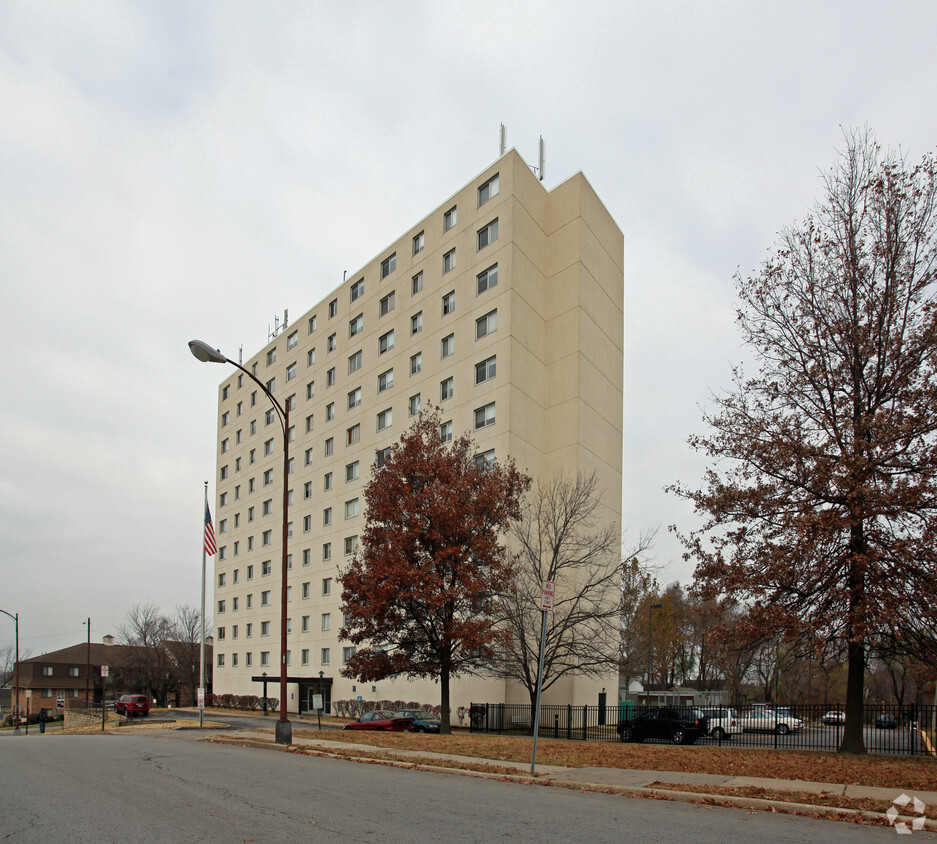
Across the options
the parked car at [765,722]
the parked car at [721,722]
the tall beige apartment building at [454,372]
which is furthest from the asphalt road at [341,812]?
the parked car at [765,722]

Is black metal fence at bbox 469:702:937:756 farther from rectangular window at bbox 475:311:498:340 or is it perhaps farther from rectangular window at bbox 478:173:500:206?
rectangular window at bbox 478:173:500:206

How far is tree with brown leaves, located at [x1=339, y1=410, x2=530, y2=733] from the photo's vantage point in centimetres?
2681

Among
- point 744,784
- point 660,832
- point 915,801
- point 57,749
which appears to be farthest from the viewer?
point 57,749

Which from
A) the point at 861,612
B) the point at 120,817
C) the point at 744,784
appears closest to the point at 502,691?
the point at 861,612

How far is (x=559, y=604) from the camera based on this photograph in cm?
3544

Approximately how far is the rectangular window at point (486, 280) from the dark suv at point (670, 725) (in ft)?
77.4

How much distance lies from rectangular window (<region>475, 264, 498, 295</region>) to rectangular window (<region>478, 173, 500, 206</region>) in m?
4.33

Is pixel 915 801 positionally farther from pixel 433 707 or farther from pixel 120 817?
pixel 433 707

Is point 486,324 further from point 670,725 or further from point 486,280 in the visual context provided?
point 670,725

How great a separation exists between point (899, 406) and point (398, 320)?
35.5 metres

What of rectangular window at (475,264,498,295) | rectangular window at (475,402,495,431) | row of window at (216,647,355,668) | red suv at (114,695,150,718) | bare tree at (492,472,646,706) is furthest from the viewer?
red suv at (114,695,150,718)

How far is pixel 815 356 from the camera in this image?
67.2 ft

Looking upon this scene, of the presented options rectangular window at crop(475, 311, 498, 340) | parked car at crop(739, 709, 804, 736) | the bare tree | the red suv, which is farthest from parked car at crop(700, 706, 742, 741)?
the red suv

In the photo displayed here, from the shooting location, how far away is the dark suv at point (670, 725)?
27578mm
